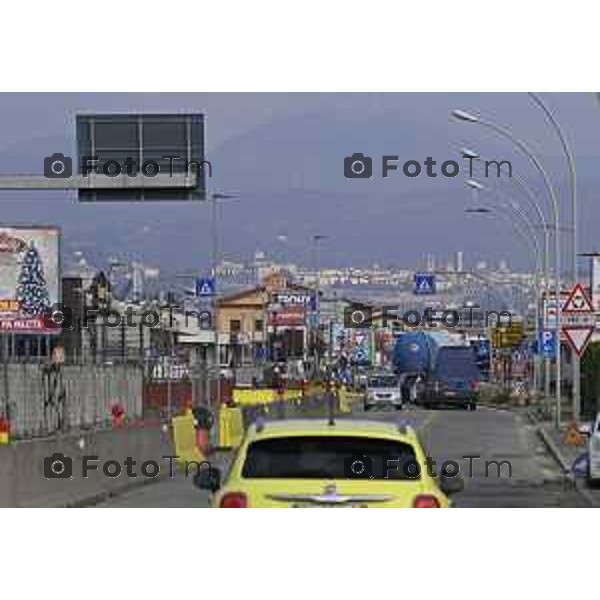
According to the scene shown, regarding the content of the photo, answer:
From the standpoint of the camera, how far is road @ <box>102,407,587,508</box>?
78.8ft

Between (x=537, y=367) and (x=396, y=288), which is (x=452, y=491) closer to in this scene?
(x=396, y=288)

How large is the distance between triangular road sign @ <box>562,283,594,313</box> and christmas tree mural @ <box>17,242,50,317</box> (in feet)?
36.3

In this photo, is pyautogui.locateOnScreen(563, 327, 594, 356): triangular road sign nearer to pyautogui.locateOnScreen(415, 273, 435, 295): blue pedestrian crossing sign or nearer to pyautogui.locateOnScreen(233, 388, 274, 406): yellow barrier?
pyautogui.locateOnScreen(415, 273, 435, 295): blue pedestrian crossing sign

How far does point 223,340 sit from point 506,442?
4342cm

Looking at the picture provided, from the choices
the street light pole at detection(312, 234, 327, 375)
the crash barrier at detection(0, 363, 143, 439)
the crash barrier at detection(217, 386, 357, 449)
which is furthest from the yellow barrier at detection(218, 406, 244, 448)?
the street light pole at detection(312, 234, 327, 375)

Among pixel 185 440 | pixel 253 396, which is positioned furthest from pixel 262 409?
pixel 253 396

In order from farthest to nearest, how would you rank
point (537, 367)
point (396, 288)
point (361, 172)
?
point (537, 367) → point (396, 288) → point (361, 172)

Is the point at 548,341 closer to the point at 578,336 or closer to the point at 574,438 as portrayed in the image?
the point at 574,438

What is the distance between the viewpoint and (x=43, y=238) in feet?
131

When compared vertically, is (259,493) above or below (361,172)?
below

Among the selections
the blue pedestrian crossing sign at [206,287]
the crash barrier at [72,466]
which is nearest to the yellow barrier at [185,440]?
the crash barrier at [72,466]

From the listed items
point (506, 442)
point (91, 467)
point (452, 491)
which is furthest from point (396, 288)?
point (452, 491)

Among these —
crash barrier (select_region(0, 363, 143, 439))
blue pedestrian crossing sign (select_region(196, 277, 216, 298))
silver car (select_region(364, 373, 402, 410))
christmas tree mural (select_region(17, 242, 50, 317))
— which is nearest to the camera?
crash barrier (select_region(0, 363, 143, 439))

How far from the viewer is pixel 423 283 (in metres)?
56.2
